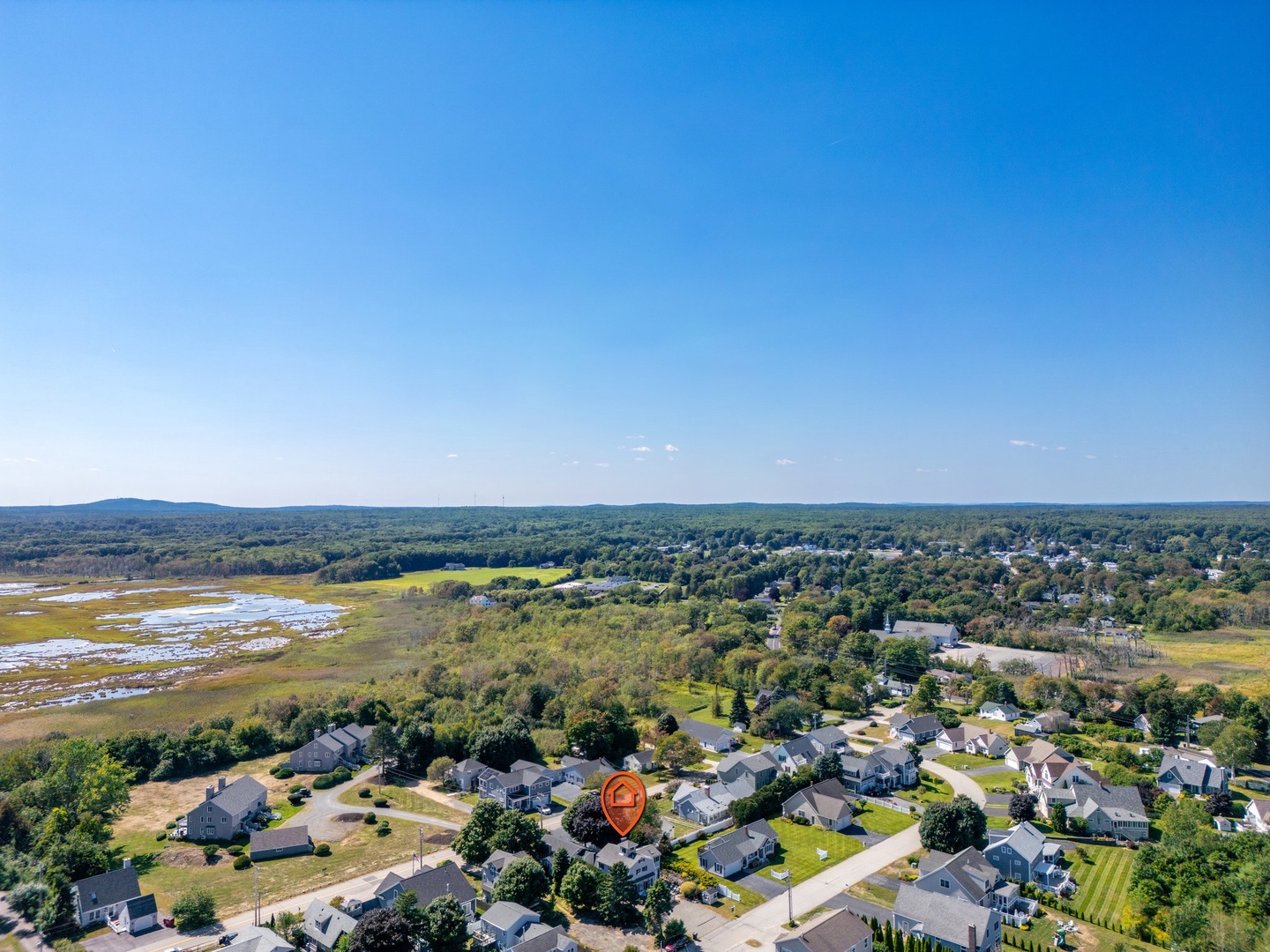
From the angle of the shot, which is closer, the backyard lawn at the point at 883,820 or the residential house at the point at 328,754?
the backyard lawn at the point at 883,820

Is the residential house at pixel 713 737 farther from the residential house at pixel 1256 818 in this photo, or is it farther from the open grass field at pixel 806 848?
the residential house at pixel 1256 818

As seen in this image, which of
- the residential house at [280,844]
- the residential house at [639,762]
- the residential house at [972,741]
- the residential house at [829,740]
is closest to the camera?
the residential house at [280,844]

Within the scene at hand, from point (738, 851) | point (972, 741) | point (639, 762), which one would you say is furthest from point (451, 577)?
point (738, 851)

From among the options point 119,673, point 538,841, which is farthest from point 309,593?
point 538,841

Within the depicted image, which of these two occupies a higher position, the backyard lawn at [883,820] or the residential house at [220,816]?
the residential house at [220,816]

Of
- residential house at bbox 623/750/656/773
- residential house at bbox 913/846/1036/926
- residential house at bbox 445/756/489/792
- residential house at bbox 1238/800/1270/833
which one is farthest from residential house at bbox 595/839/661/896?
residential house at bbox 1238/800/1270/833

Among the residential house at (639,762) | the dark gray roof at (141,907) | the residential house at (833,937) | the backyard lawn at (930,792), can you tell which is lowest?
the backyard lawn at (930,792)

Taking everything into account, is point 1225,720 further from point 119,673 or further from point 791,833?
point 119,673

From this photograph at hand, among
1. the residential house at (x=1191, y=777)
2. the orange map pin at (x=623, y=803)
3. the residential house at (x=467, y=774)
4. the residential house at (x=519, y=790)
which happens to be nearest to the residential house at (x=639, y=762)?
the residential house at (x=519, y=790)
